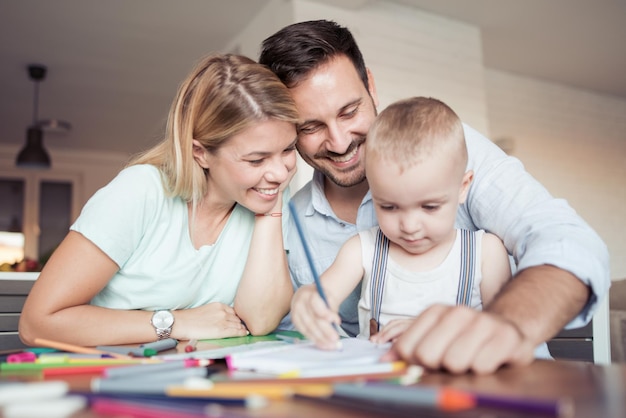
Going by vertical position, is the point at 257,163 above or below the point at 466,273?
above

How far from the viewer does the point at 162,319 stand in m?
1.30

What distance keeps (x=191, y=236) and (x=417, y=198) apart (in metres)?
0.69

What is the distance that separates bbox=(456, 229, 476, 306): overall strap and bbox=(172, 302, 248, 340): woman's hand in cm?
54

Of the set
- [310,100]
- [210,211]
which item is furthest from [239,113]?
[210,211]

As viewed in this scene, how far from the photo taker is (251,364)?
68cm

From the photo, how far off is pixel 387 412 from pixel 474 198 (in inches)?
35.0

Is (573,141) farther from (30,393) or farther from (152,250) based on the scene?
(30,393)

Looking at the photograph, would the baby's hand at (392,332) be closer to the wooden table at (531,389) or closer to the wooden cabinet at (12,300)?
the wooden table at (531,389)

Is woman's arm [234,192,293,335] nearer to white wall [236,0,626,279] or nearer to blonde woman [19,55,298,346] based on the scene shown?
blonde woman [19,55,298,346]

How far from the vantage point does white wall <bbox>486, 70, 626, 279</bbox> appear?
5.93 m

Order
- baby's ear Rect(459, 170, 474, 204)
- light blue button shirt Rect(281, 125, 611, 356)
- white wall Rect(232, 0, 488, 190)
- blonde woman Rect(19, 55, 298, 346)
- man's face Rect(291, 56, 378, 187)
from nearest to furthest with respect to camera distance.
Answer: light blue button shirt Rect(281, 125, 611, 356) → baby's ear Rect(459, 170, 474, 204) → blonde woman Rect(19, 55, 298, 346) → man's face Rect(291, 56, 378, 187) → white wall Rect(232, 0, 488, 190)

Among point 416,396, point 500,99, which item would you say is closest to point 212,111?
point 416,396

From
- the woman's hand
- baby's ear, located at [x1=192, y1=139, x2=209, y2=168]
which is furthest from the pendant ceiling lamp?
the woman's hand

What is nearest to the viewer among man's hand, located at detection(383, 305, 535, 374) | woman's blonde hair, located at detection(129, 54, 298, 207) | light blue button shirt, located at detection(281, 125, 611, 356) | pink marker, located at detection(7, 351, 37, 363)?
man's hand, located at detection(383, 305, 535, 374)
